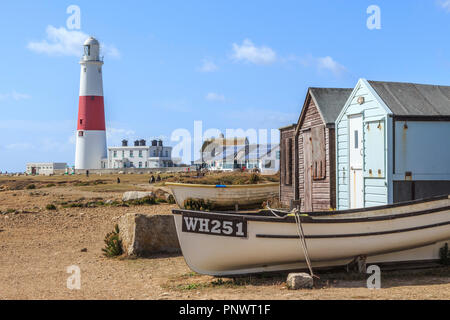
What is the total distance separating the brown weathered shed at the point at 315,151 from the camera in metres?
15.5

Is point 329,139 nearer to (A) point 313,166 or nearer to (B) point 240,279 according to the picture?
(A) point 313,166

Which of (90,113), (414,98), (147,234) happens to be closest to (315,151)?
(414,98)

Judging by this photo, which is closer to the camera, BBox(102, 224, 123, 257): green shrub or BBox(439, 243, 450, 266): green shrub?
BBox(439, 243, 450, 266): green shrub

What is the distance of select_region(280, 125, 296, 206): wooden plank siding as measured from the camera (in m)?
18.9

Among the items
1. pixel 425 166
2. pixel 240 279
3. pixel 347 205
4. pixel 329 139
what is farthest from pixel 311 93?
pixel 240 279

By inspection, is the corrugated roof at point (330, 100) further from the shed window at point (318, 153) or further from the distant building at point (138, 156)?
the distant building at point (138, 156)

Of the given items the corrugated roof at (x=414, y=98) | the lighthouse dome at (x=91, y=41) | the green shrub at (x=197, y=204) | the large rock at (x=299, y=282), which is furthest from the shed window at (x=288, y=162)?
the lighthouse dome at (x=91, y=41)

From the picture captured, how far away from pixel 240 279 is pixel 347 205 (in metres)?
6.17

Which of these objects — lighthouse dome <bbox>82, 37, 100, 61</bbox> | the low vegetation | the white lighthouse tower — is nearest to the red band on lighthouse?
the white lighthouse tower

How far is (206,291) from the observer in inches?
326

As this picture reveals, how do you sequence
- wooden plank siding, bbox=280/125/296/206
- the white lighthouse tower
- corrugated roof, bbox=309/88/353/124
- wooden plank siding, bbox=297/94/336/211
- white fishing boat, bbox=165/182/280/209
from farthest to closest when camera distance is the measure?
the white lighthouse tower < white fishing boat, bbox=165/182/280/209 < wooden plank siding, bbox=280/125/296/206 < corrugated roof, bbox=309/88/353/124 < wooden plank siding, bbox=297/94/336/211

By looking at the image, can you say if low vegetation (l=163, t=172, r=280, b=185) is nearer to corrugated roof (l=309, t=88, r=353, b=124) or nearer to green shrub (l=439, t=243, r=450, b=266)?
corrugated roof (l=309, t=88, r=353, b=124)

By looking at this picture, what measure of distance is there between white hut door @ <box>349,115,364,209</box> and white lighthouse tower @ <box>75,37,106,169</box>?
2250 inches

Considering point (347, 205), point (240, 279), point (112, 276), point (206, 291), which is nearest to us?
point (206, 291)
